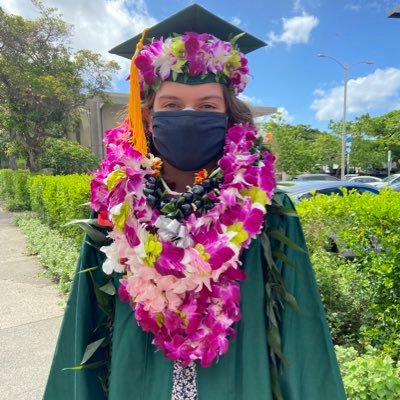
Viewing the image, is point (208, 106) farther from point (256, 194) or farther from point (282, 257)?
point (282, 257)

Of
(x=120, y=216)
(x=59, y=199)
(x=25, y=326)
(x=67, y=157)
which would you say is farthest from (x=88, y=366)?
(x=67, y=157)

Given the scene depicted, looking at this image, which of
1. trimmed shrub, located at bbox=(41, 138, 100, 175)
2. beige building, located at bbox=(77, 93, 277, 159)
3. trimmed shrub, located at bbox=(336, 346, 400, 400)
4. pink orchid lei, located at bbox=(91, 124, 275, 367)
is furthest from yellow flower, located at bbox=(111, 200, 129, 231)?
beige building, located at bbox=(77, 93, 277, 159)

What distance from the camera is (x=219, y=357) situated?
1237mm

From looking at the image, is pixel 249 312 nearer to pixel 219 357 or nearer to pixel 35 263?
pixel 219 357

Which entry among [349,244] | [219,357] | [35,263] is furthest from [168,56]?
[35,263]

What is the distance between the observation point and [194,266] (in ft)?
3.90

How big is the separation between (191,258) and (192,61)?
668 millimetres

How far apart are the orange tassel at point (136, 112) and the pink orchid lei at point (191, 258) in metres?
0.15

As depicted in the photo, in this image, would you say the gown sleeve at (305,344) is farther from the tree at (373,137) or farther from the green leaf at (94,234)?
the tree at (373,137)

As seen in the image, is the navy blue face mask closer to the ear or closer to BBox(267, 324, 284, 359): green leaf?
the ear

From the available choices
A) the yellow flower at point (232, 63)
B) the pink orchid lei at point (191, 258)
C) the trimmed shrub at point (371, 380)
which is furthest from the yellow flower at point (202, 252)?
the trimmed shrub at point (371, 380)

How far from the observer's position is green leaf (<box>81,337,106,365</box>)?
1319 millimetres

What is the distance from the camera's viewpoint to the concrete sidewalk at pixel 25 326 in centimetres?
288

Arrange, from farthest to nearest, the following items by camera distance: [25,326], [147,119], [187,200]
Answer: [25,326] → [147,119] → [187,200]
